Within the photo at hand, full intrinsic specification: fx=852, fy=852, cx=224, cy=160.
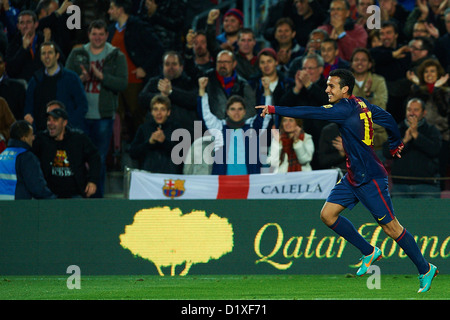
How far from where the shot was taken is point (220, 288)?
9.44m

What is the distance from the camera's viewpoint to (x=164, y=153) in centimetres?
1240

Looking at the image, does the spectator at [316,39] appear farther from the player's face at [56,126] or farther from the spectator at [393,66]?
the player's face at [56,126]

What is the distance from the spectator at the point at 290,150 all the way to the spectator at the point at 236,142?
0.81 feet

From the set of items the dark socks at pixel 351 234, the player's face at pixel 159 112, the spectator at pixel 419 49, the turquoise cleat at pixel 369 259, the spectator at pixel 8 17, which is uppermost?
the spectator at pixel 8 17

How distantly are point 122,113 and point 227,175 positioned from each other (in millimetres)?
3087

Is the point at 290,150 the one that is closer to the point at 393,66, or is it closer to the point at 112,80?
the point at 393,66

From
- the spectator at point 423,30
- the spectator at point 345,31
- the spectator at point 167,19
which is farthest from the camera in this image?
the spectator at point 167,19

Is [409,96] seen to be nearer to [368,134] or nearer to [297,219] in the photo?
[297,219]

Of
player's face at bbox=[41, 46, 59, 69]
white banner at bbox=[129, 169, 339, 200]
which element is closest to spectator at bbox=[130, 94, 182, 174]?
white banner at bbox=[129, 169, 339, 200]

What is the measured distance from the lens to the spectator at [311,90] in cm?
1239

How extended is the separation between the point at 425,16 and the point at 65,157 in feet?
20.8

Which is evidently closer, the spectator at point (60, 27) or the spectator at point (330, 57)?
the spectator at point (330, 57)

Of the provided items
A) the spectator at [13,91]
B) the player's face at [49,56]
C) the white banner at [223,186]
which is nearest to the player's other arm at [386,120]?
the white banner at [223,186]

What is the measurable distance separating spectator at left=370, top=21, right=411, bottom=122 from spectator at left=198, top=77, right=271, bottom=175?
2.28 meters
